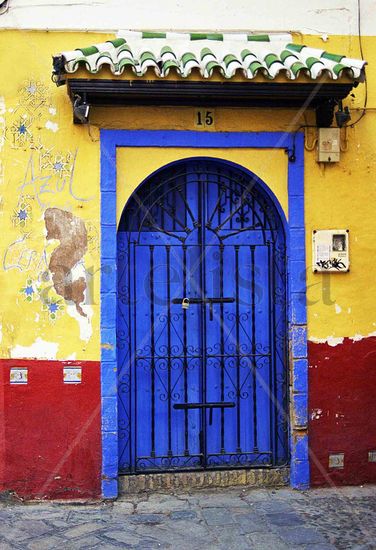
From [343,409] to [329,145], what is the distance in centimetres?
Answer: 234

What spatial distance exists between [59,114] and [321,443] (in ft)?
12.0

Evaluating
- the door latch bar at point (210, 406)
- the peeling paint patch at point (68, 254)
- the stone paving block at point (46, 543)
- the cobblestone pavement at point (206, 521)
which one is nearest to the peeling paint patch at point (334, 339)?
the door latch bar at point (210, 406)

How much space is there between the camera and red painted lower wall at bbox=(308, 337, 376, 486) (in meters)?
6.46

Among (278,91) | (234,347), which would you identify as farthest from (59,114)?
(234,347)

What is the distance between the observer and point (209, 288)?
6.54 m

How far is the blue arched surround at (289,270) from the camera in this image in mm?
6207

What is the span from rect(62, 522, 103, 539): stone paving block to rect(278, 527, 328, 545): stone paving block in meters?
1.39

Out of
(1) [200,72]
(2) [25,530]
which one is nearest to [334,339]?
(1) [200,72]

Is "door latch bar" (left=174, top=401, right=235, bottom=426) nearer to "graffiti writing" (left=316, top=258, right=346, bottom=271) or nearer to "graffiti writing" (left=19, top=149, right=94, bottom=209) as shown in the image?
"graffiti writing" (left=316, top=258, right=346, bottom=271)

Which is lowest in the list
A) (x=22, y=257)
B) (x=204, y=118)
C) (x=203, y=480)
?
(x=203, y=480)

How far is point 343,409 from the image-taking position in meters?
6.50

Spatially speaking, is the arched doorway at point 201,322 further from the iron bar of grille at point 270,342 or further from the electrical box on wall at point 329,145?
the electrical box on wall at point 329,145

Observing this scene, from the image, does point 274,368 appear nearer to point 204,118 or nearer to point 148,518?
point 148,518

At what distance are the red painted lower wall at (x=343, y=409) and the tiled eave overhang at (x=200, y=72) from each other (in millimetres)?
2174
